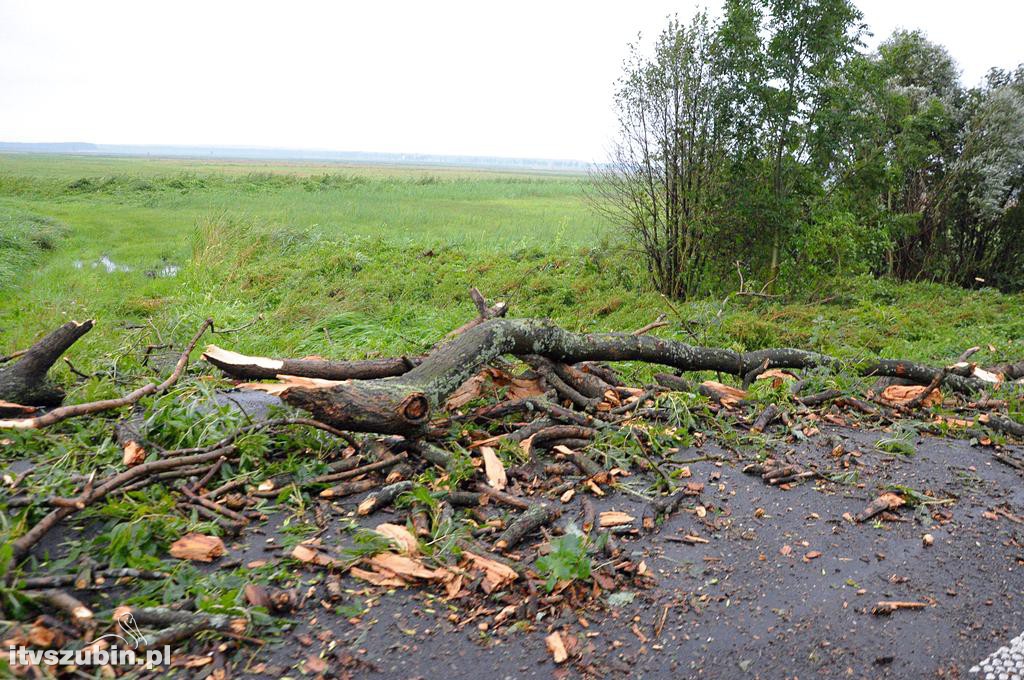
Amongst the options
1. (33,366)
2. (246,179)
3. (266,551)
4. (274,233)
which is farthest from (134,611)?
(246,179)

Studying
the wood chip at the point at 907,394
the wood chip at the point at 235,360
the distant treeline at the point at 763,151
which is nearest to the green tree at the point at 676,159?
the distant treeline at the point at 763,151

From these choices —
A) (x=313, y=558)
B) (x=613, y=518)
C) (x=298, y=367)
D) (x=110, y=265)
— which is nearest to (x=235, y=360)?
(x=298, y=367)

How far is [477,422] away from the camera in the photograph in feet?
14.8

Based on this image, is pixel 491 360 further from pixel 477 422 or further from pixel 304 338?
pixel 304 338

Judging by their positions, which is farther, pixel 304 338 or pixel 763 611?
pixel 304 338

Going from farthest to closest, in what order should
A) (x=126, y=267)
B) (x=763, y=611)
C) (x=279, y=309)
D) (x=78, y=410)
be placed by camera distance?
(x=126, y=267) < (x=279, y=309) < (x=78, y=410) < (x=763, y=611)

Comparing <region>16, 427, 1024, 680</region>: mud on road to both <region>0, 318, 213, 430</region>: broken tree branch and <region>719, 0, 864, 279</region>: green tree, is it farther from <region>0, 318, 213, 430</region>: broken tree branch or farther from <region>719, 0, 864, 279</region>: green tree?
<region>719, 0, 864, 279</region>: green tree

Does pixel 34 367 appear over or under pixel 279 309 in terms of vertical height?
over

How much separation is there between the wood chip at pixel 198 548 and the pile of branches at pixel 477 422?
0.10 ft

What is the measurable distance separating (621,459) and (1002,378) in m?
3.90

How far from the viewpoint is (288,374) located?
4.24m

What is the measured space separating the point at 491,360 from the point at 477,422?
1.30 ft

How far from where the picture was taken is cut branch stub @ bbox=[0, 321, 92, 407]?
4512mm

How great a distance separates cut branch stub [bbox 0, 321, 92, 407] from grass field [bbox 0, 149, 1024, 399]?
0.85 meters
